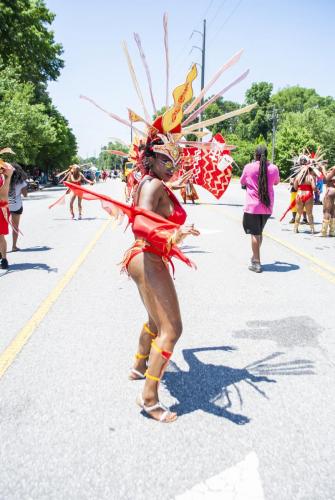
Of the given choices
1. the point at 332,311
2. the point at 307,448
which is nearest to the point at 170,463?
the point at 307,448

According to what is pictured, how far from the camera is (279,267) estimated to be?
7.53 m

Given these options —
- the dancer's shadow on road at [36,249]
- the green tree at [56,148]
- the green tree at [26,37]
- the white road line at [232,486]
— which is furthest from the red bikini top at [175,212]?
the green tree at [56,148]

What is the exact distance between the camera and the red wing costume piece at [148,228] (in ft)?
9.07

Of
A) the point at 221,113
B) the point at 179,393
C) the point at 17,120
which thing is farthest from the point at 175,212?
the point at 221,113

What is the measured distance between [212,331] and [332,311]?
158 cm

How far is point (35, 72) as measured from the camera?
40062 millimetres

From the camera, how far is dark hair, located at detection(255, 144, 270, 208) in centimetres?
697

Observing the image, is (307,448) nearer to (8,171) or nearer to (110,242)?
(8,171)

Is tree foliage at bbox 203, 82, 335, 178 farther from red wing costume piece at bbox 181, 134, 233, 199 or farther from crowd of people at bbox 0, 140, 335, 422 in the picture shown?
crowd of people at bbox 0, 140, 335, 422

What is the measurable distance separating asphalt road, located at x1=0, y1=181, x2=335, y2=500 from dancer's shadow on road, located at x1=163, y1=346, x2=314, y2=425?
1 cm

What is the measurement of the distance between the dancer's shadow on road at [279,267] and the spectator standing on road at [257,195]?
0.85 feet

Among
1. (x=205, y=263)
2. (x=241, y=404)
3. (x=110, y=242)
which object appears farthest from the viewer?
(x=110, y=242)

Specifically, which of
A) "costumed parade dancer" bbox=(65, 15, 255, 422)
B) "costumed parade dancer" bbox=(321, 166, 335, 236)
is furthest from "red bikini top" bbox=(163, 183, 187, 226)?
"costumed parade dancer" bbox=(321, 166, 335, 236)

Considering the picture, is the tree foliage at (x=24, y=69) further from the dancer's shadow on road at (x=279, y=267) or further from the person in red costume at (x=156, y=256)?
the person in red costume at (x=156, y=256)
